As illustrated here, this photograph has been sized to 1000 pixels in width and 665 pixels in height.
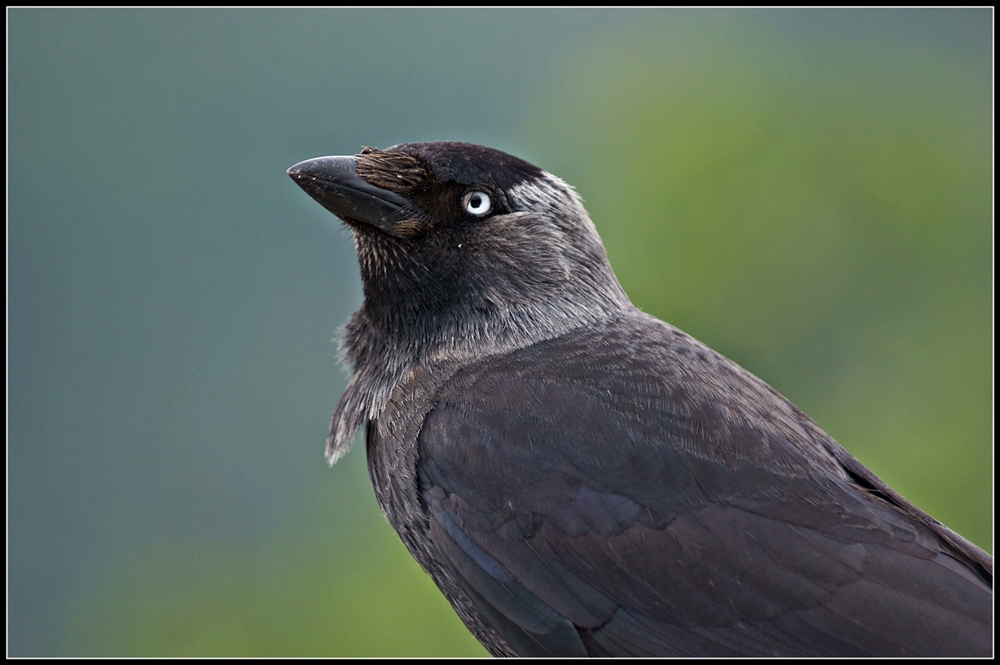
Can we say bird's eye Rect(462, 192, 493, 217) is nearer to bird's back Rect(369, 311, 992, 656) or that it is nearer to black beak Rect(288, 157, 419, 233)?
black beak Rect(288, 157, 419, 233)

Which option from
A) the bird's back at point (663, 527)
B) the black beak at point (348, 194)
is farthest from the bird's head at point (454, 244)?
the bird's back at point (663, 527)

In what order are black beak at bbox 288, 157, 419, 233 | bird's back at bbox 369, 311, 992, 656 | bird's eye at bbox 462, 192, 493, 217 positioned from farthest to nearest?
bird's eye at bbox 462, 192, 493, 217 → black beak at bbox 288, 157, 419, 233 → bird's back at bbox 369, 311, 992, 656

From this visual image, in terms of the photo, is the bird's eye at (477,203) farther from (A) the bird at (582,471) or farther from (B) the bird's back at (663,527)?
(B) the bird's back at (663,527)

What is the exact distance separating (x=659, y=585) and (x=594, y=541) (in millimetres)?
195

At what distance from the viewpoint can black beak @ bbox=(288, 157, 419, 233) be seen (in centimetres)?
277

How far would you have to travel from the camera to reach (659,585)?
2.32 metres

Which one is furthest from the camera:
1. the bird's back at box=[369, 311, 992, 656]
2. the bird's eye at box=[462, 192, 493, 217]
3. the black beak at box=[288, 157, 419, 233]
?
the bird's eye at box=[462, 192, 493, 217]

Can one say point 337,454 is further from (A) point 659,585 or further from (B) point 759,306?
(B) point 759,306

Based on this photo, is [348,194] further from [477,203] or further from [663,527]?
[663,527]

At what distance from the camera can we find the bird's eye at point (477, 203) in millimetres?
2889

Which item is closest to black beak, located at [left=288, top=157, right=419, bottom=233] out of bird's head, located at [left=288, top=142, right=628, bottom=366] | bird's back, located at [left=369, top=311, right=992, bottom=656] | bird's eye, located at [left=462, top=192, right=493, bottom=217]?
bird's head, located at [left=288, top=142, right=628, bottom=366]

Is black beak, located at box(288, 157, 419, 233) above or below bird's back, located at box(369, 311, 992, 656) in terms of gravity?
above

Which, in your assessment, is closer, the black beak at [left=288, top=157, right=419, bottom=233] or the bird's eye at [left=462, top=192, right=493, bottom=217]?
the black beak at [left=288, top=157, right=419, bottom=233]

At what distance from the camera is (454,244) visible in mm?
2895
